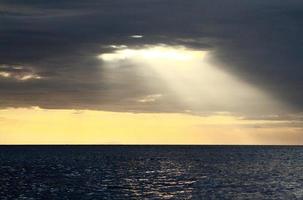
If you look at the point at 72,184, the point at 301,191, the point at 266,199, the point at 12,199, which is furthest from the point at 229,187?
the point at 12,199

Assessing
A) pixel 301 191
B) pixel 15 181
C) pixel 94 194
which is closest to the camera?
pixel 94 194

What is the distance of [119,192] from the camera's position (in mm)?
83125

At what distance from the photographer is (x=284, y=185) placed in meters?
96.6

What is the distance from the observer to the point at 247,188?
89.8m

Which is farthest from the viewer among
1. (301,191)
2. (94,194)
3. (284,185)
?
(284,185)

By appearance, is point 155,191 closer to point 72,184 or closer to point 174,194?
point 174,194

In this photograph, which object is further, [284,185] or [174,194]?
[284,185]

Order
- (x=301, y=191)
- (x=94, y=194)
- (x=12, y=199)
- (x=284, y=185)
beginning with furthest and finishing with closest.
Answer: (x=284, y=185) < (x=301, y=191) < (x=94, y=194) < (x=12, y=199)

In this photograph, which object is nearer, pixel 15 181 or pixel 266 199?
pixel 266 199

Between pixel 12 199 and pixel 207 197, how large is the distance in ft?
76.6

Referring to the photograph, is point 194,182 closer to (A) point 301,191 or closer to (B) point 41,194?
(A) point 301,191

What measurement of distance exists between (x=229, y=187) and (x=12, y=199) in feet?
106

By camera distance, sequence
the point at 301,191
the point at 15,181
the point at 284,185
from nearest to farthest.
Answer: the point at 301,191
the point at 284,185
the point at 15,181

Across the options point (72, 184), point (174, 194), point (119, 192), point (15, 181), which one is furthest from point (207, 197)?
point (15, 181)
